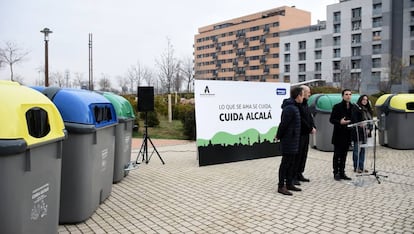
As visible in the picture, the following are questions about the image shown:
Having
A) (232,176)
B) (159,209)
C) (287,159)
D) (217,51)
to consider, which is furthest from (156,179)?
(217,51)

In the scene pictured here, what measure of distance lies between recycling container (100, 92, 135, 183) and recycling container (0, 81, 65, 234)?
3.14 meters

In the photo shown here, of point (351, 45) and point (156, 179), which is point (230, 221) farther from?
point (351, 45)

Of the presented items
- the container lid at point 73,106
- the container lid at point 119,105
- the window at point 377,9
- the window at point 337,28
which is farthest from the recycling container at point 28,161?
the window at point 337,28

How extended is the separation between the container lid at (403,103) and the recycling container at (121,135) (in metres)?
8.54

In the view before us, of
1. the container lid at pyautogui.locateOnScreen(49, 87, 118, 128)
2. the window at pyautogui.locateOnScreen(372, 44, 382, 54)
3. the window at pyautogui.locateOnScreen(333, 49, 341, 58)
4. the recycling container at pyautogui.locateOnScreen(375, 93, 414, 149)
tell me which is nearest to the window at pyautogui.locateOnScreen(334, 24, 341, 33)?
the window at pyautogui.locateOnScreen(333, 49, 341, 58)

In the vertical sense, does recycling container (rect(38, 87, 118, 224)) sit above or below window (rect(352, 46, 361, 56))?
below

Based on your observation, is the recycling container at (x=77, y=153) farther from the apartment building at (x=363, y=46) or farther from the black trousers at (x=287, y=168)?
the apartment building at (x=363, y=46)

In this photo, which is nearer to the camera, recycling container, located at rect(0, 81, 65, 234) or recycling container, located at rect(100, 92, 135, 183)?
recycling container, located at rect(0, 81, 65, 234)

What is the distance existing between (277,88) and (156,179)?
4.80 metres

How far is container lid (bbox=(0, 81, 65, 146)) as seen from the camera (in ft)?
9.13

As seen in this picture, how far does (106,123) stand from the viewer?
536 cm

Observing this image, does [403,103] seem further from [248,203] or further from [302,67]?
[302,67]

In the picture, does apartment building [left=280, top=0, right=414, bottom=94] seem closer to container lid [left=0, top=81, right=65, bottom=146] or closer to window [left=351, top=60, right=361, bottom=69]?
window [left=351, top=60, right=361, bottom=69]

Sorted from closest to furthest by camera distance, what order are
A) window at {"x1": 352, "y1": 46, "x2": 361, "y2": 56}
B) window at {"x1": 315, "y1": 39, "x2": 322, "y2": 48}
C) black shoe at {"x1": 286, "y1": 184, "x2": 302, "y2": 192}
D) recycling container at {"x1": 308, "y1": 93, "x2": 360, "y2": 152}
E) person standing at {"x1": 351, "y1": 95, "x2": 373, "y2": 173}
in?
1. black shoe at {"x1": 286, "y1": 184, "x2": 302, "y2": 192}
2. person standing at {"x1": 351, "y1": 95, "x2": 373, "y2": 173}
3. recycling container at {"x1": 308, "y1": 93, "x2": 360, "y2": 152}
4. window at {"x1": 352, "y1": 46, "x2": 361, "y2": 56}
5. window at {"x1": 315, "y1": 39, "x2": 322, "y2": 48}
